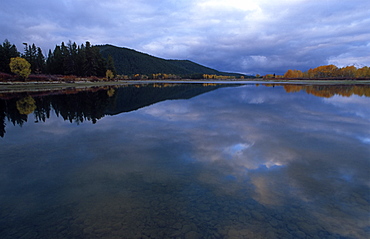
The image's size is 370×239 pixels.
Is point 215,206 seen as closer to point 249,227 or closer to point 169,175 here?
point 249,227

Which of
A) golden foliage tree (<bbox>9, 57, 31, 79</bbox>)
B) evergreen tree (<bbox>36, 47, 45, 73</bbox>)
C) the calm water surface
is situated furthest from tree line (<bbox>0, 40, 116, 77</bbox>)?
the calm water surface

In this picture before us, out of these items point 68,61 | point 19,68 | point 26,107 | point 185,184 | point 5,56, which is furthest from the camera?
point 68,61

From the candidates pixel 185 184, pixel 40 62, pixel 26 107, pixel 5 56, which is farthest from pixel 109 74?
pixel 185 184

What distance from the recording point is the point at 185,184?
23.9 ft

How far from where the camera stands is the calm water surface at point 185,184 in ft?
17.4

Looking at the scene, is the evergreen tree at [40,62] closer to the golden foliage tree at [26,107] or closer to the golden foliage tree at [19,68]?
the golden foliage tree at [19,68]

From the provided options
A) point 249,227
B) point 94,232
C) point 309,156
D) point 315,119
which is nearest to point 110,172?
point 94,232

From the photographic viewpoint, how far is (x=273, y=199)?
21.2 feet

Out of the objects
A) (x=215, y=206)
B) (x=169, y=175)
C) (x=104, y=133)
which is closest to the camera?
(x=215, y=206)

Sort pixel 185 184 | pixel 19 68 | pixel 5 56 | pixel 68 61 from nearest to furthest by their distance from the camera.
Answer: pixel 185 184
pixel 19 68
pixel 5 56
pixel 68 61

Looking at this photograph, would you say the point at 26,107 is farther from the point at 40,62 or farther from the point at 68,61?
the point at 40,62

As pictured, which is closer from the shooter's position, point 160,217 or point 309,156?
point 160,217

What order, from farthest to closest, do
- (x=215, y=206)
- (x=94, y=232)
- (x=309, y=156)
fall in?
(x=309, y=156), (x=215, y=206), (x=94, y=232)

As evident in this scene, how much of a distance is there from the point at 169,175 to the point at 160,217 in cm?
238
